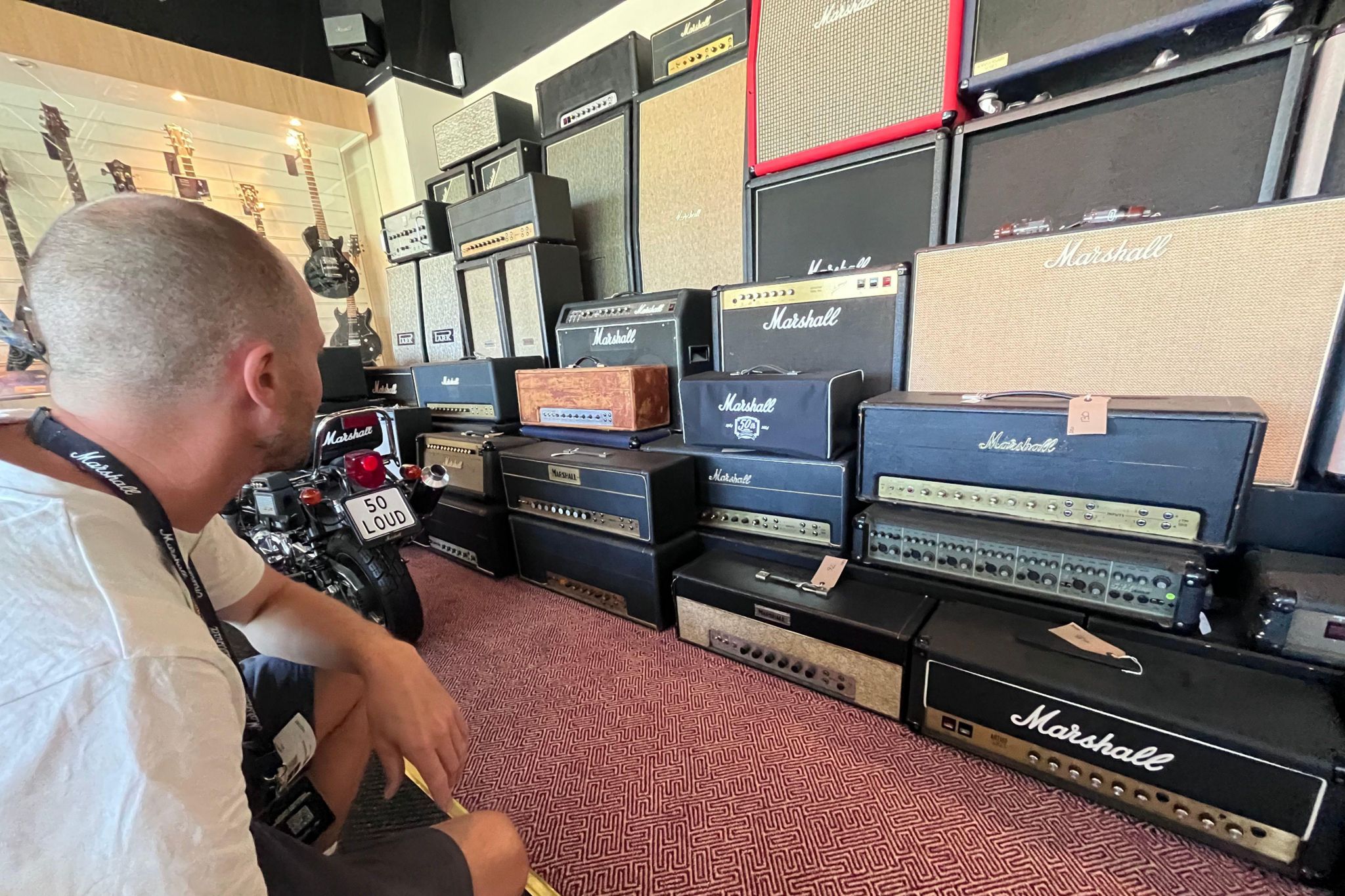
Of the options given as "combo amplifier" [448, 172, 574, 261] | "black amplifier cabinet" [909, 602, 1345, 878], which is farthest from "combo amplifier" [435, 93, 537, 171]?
"black amplifier cabinet" [909, 602, 1345, 878]

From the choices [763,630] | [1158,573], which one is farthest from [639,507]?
[1158,573]

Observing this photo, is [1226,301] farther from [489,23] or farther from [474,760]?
[489,23]

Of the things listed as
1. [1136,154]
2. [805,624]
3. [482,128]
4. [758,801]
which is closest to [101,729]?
[758,801]

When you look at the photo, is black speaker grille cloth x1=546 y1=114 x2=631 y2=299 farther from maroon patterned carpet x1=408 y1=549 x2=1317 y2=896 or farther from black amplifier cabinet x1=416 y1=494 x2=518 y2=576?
maroon patterned carpet x1=408 y1=549 x2=1317 y2=896

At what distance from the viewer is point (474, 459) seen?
6.04 feet

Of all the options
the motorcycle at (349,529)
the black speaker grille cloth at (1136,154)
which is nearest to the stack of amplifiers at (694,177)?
the black speaker grille cloth at (1136,154)

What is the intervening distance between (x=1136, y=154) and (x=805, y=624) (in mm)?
1197

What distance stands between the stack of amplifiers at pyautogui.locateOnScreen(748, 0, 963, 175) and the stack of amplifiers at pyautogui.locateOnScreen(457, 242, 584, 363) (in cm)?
90

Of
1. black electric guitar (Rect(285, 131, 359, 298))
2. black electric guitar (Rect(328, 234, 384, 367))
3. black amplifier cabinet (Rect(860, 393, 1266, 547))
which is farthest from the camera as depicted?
black electric guitar (Rect(328, 234, 384, 367))

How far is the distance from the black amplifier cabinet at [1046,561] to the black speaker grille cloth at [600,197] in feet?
4.79

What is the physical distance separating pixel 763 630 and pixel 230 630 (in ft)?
5.69

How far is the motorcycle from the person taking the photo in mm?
1396

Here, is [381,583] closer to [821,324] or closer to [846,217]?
[821,324]

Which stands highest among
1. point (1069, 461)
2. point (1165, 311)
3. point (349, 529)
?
point (1165, 311)
